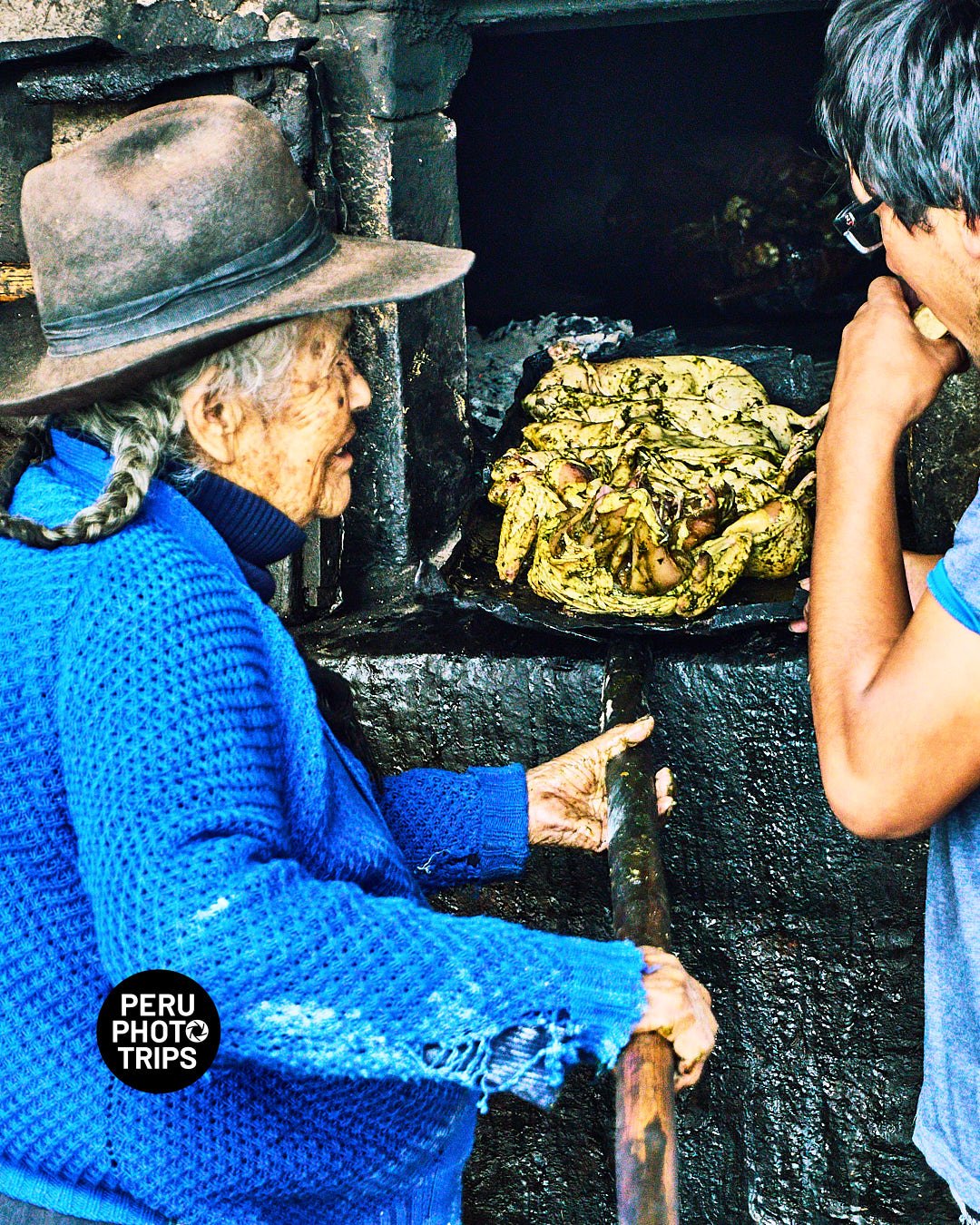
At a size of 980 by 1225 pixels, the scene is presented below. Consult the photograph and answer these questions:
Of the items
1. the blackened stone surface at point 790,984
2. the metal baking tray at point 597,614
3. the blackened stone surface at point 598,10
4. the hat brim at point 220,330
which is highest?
the blackened stone surface at point 598,10

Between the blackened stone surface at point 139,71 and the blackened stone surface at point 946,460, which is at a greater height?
the blackened stone surface at point 139,71

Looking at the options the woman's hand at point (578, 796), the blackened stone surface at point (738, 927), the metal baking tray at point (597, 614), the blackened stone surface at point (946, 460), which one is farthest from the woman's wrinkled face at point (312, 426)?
the blackened stone surface at point (946, 460)

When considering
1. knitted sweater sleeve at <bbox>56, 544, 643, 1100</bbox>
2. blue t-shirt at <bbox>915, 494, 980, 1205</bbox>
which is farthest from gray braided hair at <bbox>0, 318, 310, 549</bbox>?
blue t-shirt at <bbox>915, 494, 980, 1205</bbox>

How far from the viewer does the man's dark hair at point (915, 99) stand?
155 centimetres

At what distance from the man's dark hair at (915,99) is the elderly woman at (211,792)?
0.68m

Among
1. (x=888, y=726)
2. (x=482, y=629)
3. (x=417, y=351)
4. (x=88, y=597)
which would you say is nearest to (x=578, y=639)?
(x=482, y=629)

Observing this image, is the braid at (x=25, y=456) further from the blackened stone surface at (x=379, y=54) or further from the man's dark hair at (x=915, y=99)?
the blackened stone surface at (x=379, y=54)

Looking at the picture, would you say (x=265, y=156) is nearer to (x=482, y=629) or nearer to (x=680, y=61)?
(x=482, y=629)

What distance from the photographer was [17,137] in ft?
10.4

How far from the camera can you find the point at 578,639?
3074 millimetres

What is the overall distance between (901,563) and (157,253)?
115 centimetres

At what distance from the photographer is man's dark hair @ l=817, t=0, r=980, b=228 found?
155 cm

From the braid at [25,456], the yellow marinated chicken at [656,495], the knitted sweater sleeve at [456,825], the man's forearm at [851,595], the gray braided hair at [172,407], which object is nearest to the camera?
the man's forearm at [851,595]

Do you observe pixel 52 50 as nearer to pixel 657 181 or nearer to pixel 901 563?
pixel 901 563
